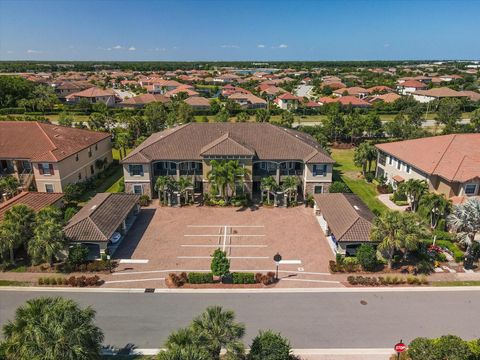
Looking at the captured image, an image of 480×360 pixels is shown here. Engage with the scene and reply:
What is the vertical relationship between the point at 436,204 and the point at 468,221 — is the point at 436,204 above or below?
below

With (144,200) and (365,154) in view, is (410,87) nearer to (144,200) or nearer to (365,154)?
(365,154)

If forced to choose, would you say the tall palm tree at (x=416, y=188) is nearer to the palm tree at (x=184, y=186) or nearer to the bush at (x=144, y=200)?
the palm tree at (x=184, y=186)

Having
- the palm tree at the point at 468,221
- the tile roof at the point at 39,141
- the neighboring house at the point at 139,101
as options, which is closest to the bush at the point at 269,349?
the palm tree at the point at 468,221

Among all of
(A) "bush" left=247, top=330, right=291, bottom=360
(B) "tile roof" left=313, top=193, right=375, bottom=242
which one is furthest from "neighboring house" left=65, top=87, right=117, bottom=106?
(A) "bush" left=247, top=330, right=291, bottom=360

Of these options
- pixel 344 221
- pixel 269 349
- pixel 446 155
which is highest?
pixel 446 155

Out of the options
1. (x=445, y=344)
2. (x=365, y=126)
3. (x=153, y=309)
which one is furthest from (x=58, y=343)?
(x=365, y=126)

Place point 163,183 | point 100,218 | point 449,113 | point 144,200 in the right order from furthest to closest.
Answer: point 449,113
point 144,200
point 163,183
point 100,218

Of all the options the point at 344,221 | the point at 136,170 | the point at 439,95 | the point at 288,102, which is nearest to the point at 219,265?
the point at 344,221
